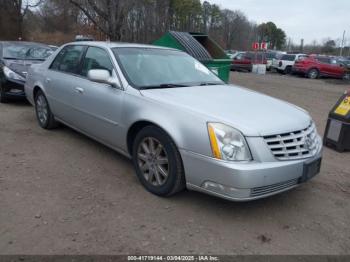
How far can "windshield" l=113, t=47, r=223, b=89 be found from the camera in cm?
405

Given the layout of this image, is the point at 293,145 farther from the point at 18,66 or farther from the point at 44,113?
the point at 18,66

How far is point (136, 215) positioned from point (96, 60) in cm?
223

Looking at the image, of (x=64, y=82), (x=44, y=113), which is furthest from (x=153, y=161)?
(x=44, y=113)

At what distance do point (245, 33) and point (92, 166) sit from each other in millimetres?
71911

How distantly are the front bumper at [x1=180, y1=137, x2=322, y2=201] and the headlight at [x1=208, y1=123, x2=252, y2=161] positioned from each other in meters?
0.06

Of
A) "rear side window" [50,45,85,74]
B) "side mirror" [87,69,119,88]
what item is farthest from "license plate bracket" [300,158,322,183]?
"rear side window" [50,45,85,74]

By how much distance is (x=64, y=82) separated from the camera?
16.4 feet

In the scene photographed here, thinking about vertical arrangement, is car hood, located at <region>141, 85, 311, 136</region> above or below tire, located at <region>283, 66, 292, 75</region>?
above

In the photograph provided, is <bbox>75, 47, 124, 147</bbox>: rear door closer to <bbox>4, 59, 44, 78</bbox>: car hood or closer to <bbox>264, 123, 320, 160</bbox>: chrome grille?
<bbox>264, 123, 320, 160</bbox>: chrome grille

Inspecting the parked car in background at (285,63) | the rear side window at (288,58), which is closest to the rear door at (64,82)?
the parked car in background at (285,63)

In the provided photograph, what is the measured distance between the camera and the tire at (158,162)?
3336 mm

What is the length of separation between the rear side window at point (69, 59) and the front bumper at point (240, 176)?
2559 millimetres

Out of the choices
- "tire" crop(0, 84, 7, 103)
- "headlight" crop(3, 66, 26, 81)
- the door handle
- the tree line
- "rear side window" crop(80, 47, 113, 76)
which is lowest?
"tire" crop(0, 84, 7, 103)

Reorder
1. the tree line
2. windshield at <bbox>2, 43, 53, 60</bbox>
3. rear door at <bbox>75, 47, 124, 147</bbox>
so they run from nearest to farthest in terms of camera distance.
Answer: rear door at <bbox>75, 47, 124, 147</bbox>
windshield at <bbox>2, 43, 53, 60</bbox>
the tree line
